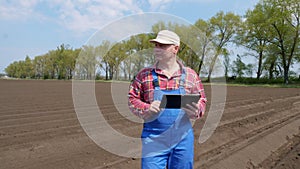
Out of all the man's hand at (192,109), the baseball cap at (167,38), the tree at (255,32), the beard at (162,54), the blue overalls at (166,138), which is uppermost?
the tree at (255,32)

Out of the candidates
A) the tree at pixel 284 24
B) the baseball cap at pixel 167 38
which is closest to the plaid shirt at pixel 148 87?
the baseball cap at pixel 167 38

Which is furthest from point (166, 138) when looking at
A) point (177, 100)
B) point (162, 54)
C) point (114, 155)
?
point (114, 155)

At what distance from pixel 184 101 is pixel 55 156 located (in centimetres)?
377

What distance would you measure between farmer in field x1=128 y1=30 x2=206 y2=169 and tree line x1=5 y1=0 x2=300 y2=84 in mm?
303

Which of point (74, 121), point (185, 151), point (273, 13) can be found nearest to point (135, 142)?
point (74, 121)

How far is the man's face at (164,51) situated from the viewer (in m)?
2.23

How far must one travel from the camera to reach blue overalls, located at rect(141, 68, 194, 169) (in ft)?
7.34

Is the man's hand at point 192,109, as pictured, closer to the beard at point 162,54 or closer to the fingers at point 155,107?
the fingers at point 155,107

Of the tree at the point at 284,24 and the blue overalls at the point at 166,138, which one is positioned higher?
the tree at the point at 284,24

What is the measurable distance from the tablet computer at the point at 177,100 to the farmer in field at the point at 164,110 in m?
0.04

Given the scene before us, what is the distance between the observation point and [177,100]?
216cm

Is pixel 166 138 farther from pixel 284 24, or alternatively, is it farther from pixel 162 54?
pixel 284 24

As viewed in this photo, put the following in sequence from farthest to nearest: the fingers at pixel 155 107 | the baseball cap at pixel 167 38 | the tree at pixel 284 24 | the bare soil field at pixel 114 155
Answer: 1. the tree at pixel 284 24
2. the bare soil field at pixel 114 155
3. the baseball cap at pixel 167 38
4. the fingers at pixel 155 107

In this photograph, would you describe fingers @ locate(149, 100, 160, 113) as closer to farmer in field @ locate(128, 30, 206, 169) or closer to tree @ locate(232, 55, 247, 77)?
farmer in field @ locate(128, 30, 206, 169)
